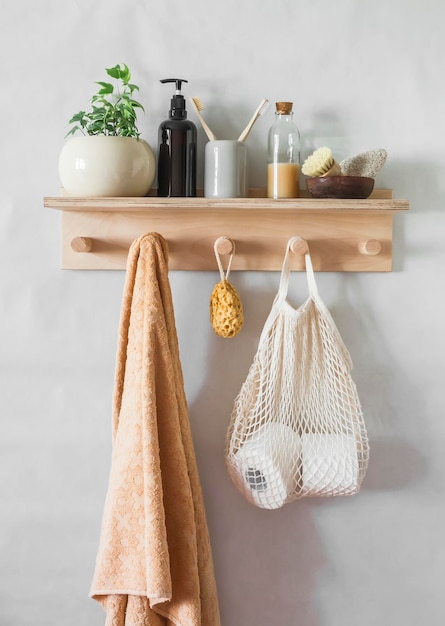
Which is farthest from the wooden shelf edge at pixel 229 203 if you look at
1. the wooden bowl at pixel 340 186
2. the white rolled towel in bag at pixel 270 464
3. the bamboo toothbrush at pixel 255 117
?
the white rolled towel in bag at pixel 270 464

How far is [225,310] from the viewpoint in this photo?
111cm

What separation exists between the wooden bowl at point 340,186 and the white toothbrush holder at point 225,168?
12 centimetres

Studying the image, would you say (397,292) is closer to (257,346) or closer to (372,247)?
(372,247)

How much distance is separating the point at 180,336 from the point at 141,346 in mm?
144

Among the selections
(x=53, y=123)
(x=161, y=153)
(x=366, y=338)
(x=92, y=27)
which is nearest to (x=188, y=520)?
(x=366, y=338)

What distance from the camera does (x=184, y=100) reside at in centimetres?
112

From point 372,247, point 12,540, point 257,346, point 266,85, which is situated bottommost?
point 12,540

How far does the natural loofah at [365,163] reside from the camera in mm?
1106

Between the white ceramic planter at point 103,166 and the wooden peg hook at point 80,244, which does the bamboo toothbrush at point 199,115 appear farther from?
the wooden peg hook at point 80,244

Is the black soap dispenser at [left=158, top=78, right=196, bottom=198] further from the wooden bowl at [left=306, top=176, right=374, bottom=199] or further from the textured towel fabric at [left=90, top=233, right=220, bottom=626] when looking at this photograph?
the wooden bowl at [left=306, top=176, right=374, bottom=199]

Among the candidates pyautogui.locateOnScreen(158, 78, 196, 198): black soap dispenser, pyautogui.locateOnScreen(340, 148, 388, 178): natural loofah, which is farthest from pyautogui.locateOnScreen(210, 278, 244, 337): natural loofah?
pyautogui.locateOnScreen(340, 148, 388, 178): natural loofah

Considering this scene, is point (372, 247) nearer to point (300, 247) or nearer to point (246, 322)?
point (300, 247)

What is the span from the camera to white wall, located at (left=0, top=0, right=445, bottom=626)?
1178 millimetres

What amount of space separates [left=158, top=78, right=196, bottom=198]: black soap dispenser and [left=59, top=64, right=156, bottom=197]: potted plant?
0.03 meters
